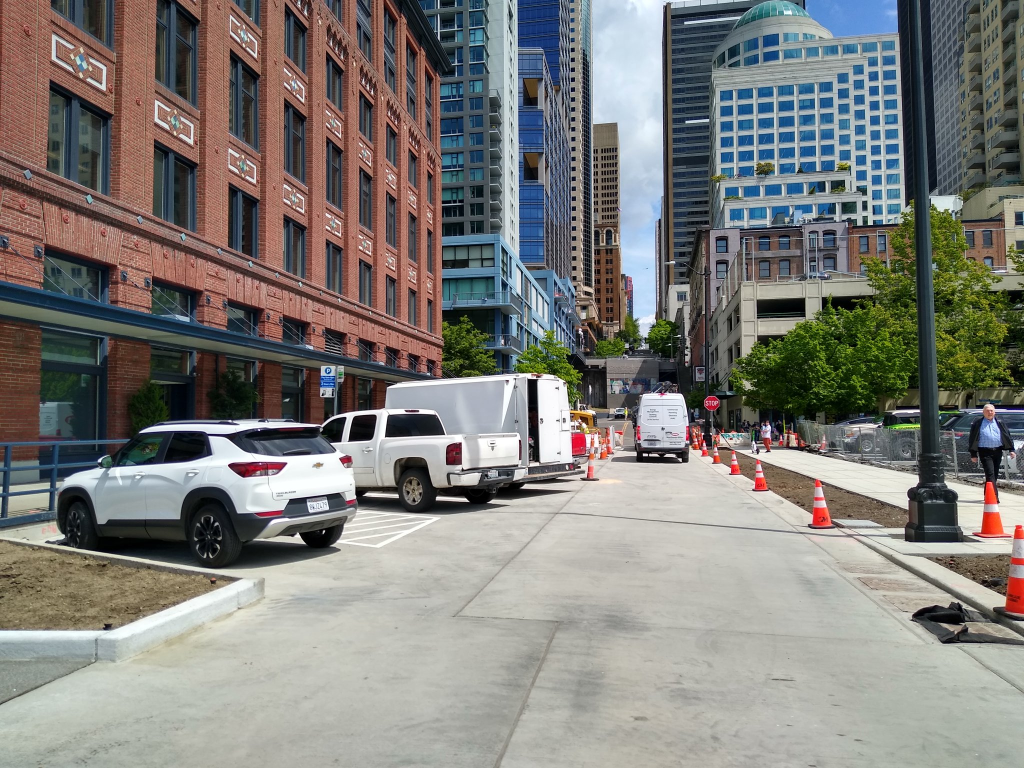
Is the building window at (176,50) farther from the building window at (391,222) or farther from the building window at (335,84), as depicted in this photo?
the building window at (391,222)

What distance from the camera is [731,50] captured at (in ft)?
495

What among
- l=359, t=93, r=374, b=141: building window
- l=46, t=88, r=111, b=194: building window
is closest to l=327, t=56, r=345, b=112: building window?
l=359, t=93, r=374, b=141: building window

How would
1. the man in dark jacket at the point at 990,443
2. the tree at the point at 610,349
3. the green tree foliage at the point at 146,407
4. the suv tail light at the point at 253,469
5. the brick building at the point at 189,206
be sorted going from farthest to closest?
the tree at the point at 610,349 < the green tree foliage at the point at 146,407 < the brick building at the point at 189,206 < the man in dark jacket at the point at 990,443 < the suv tail light at the point at 253,469

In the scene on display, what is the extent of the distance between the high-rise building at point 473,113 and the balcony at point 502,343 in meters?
18.0

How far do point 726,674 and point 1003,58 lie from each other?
94.1 metres

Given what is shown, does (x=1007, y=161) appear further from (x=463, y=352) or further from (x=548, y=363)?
(x=463, y=352)

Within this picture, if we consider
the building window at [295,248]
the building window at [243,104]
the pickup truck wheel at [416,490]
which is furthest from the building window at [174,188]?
the pickup truck wheel at [416,490]

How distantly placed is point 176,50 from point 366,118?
1431 centimetres

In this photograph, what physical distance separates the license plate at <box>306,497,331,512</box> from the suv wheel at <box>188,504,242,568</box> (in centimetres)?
90

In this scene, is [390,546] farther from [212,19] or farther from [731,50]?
[731,50]

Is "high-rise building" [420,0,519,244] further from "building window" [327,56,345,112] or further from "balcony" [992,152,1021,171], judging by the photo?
"building window" [327,56,345,112]

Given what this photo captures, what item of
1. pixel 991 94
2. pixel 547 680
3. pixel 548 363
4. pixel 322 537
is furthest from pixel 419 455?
pixel 991 94

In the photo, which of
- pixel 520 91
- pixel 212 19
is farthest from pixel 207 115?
pixel 520 91

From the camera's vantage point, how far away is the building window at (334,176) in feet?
106
